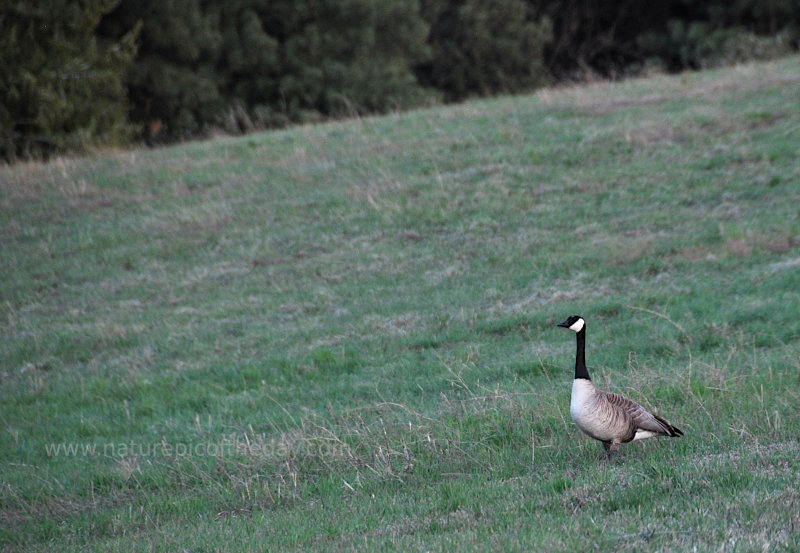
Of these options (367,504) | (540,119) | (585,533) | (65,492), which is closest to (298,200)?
(540,119)

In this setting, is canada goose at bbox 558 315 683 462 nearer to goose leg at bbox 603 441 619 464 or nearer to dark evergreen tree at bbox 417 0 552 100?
goose leg at bbox 603 441 619 464

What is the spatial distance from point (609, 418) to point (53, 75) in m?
22.6

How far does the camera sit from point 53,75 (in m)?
24.2

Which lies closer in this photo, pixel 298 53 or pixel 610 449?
pixel 610 449

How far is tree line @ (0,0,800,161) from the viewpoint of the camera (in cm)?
2448

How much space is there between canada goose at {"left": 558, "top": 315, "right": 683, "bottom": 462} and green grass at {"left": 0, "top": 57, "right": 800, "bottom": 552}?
9.9 inches

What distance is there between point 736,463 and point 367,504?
2597mm

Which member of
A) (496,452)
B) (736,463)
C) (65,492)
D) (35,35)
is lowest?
(65,492)

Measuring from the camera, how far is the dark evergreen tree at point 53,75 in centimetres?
2362

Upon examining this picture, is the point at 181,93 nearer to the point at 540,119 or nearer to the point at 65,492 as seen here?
the point at 540,119

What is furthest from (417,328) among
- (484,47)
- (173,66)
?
(484,47)

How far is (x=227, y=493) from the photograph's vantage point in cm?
686

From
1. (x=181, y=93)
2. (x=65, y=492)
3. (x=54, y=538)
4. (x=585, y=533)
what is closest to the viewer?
(x=585, y=533)

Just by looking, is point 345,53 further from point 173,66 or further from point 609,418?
point 609,418
